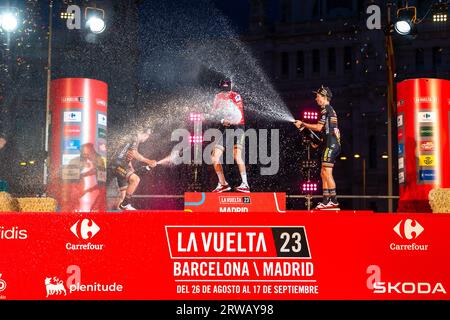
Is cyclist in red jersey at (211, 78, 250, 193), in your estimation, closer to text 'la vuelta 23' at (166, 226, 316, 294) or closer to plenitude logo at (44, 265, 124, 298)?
text 'la vuelta 23' at (166, 226, 316, 294)

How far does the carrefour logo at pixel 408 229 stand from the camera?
669cm

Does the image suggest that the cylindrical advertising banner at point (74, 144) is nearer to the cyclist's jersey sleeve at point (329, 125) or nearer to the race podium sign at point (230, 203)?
the race podium sign at point (230, 203)

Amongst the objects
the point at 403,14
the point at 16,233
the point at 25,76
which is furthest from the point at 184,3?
the point at 16,233

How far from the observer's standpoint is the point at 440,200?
1102 cm

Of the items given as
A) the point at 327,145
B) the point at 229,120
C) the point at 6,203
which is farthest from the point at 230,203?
the point at 6,203

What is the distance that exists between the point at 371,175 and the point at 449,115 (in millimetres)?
23015

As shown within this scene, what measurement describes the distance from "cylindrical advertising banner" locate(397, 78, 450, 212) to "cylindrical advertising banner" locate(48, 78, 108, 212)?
7.38 metres

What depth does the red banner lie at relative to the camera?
670 centimetres

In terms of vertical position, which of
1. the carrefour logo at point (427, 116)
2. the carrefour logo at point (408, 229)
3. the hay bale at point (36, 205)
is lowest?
the carrefour logo at point (408, 229)

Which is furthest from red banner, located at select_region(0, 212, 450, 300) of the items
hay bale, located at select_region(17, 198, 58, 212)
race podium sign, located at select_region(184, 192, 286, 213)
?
race podium sign, located at select_region(184, 192, 286, 213)

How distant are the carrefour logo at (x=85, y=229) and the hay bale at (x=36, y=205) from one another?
5.14 meters

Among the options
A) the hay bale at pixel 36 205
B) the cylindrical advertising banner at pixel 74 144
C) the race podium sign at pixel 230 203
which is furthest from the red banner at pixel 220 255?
the cylindrical advertising banner at pixel 74 144

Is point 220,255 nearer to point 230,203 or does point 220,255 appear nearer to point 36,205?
point 230,203
